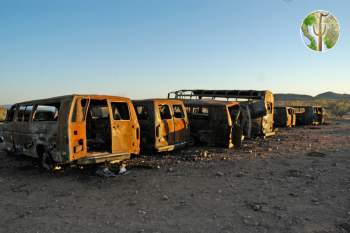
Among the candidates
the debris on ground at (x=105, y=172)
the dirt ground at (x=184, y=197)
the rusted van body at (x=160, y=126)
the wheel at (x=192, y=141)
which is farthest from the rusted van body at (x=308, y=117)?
the debris on ground at (x=105, y=172)

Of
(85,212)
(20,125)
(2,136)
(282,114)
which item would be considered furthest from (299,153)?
(282,114)

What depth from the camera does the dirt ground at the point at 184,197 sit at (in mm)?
4617

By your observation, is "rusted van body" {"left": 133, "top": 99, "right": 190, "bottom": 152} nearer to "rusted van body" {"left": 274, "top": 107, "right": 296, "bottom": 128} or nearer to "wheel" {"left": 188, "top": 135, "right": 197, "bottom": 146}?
"wheel" {"left": 188, "top": 135, "right": 197, "bottom": 146}

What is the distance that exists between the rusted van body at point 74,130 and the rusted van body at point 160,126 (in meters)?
1.04

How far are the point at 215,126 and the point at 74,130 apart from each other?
5.52 metres

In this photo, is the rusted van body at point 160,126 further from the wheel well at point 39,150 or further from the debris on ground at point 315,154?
the debris on ground at point 315,154

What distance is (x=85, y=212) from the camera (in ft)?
16.8

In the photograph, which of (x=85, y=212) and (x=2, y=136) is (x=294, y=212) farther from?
(x=2, y=136)

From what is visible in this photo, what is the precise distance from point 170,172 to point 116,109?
225cm

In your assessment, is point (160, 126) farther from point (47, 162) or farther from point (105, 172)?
point (47, 162)

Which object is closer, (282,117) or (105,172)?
(105,172)

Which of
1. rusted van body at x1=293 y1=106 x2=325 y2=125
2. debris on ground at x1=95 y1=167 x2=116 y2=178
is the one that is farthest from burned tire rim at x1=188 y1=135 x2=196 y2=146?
rusted van body at x1=293 y1=106 x2=325 y2=125

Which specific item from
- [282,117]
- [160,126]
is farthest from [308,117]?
[160,126]

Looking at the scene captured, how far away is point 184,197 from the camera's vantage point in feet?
19.3
